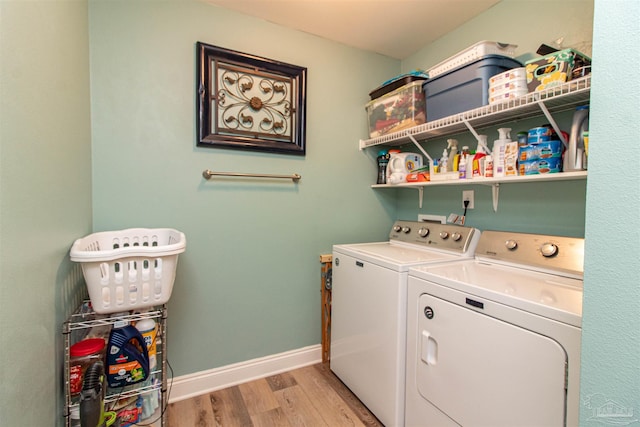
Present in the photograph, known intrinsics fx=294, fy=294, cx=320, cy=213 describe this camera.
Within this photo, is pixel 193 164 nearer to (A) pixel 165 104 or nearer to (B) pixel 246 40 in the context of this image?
(A) pixel 165 104

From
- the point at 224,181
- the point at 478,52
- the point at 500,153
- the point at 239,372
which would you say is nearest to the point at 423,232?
the point at 500,153

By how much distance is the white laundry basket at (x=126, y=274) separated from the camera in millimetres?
1113

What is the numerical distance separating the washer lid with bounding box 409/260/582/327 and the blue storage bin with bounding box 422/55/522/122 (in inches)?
32.3

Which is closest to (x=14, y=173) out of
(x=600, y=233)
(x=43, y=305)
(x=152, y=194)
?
(x=43, y=305)

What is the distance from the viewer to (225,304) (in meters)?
1.88

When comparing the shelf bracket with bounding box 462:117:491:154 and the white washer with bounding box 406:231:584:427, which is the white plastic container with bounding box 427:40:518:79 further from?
the white washer with bounding box 406:231:584:427

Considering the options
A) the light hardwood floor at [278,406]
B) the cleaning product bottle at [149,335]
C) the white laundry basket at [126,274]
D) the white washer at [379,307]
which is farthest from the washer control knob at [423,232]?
the cleaning product bottle at [149,335]

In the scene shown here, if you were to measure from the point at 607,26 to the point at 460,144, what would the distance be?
133cm

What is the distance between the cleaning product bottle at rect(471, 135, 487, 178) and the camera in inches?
61.7

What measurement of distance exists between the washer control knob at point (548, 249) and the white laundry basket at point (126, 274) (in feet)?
5.26

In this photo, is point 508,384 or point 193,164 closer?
point 508,384

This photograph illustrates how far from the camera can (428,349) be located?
4.31 ft

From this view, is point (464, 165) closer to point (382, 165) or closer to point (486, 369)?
point (382, 165)

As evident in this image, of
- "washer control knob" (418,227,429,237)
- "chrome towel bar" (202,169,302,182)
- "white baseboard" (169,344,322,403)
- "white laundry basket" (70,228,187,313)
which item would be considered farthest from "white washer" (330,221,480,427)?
"white laundry basket" (70,228,187,313)
